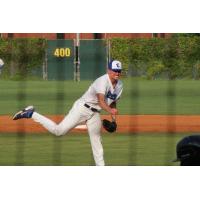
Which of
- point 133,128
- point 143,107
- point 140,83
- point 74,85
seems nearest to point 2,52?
point 74,85

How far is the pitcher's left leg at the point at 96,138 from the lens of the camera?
9336 mm

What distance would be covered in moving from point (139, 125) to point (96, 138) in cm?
707

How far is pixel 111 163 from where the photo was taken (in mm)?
10336

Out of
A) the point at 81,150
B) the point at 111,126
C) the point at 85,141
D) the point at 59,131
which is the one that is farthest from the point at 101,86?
the point at 85,141

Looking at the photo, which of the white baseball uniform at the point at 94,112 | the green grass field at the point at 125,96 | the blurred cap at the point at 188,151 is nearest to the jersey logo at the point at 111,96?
the white baseball uniform at the point at 94,112

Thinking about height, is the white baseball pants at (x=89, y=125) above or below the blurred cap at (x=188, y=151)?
below

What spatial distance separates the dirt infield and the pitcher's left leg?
4.52 m

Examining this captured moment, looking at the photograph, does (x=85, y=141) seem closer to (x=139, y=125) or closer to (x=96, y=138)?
(x=139, y=125)

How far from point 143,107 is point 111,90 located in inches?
516

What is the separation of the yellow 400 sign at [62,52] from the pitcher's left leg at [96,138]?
2371cm

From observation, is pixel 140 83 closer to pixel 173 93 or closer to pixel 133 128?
pixel 173 93

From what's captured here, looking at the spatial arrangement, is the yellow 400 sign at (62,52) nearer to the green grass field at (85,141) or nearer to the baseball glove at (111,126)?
the green grass field at (85,141)

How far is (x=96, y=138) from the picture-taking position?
9.44 m

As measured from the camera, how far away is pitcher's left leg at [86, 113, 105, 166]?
30.6ft
